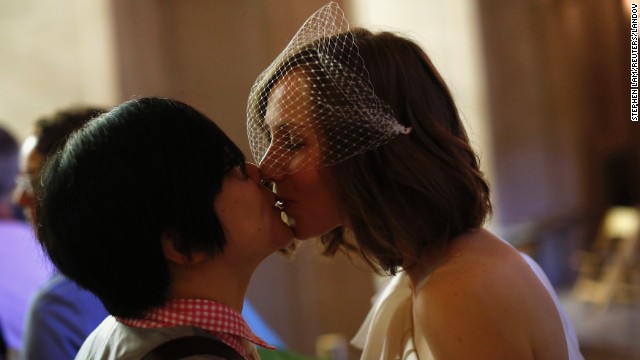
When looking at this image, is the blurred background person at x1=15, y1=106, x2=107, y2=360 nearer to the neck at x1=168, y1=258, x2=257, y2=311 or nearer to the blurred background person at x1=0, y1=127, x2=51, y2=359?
the neck at x1=168, y1=258, x2=257, y2=311

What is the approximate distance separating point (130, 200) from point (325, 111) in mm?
643

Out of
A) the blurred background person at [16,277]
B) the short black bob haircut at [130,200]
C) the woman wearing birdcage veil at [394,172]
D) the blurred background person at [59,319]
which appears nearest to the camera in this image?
the short black bob haircut at [130,200]

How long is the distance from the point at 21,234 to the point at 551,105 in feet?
18.1

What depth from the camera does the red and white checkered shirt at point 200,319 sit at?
4.13ft

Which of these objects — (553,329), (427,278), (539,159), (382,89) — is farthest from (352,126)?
(539,159)

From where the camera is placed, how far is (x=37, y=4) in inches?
172

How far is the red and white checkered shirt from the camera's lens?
1259 mm

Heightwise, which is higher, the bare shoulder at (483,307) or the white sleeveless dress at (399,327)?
the bare shoulder at (483,307)

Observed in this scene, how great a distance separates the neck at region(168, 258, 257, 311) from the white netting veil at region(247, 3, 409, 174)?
0.40 meters

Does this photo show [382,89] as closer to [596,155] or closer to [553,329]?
[553,329]

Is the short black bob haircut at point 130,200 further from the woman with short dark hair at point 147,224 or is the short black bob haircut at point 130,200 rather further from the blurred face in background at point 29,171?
the blurred face in background at point 29,171

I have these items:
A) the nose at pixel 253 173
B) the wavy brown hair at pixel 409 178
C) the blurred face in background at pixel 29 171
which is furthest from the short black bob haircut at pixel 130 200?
the blurred face in background at pixel 29 171

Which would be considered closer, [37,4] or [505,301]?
[505,301]

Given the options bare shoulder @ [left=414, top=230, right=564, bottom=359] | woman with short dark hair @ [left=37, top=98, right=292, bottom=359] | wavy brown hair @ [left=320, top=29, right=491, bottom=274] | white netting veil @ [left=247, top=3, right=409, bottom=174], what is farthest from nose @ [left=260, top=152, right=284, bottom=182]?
bare shoulder @ [left=414, top=230, right=564, bottom=359]
